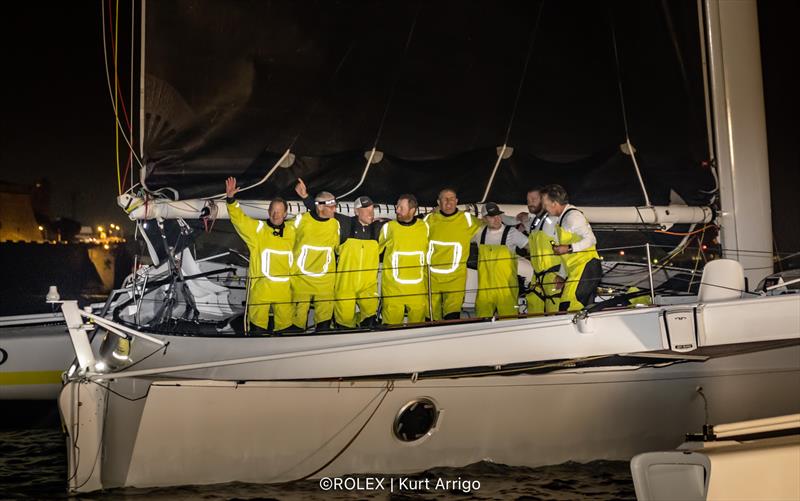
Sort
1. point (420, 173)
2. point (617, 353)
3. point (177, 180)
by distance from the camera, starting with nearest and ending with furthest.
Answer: point (617, 353) < point (177, 180) < point (420, 173)

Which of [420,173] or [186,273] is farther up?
[420,173]

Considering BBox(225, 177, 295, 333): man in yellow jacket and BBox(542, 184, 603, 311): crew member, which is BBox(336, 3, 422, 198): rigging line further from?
BBox(542, 184, 603, 311): crew member

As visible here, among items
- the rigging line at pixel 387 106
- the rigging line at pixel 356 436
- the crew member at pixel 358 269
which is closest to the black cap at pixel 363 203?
the crew member at pixel 358 269

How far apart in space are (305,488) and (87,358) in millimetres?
1644

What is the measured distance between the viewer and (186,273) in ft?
22.6

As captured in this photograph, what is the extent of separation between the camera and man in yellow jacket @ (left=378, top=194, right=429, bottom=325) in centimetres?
610

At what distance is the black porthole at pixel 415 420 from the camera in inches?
225

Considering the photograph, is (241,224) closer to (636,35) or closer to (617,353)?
(617,353)

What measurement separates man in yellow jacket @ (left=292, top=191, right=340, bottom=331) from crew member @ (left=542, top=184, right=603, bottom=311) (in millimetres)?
1567

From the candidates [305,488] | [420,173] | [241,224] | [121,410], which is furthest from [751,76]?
[121,410]

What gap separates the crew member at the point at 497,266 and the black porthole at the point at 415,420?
2.95 feet

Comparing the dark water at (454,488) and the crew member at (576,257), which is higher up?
the crew member at (576,257)

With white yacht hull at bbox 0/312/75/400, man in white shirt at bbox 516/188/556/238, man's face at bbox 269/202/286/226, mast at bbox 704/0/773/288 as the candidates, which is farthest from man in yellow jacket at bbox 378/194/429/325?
white yacht hull at bbox 0/312/75/400

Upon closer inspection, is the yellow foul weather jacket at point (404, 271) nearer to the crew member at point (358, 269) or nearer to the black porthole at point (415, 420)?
the crew member at point (358, 269)
